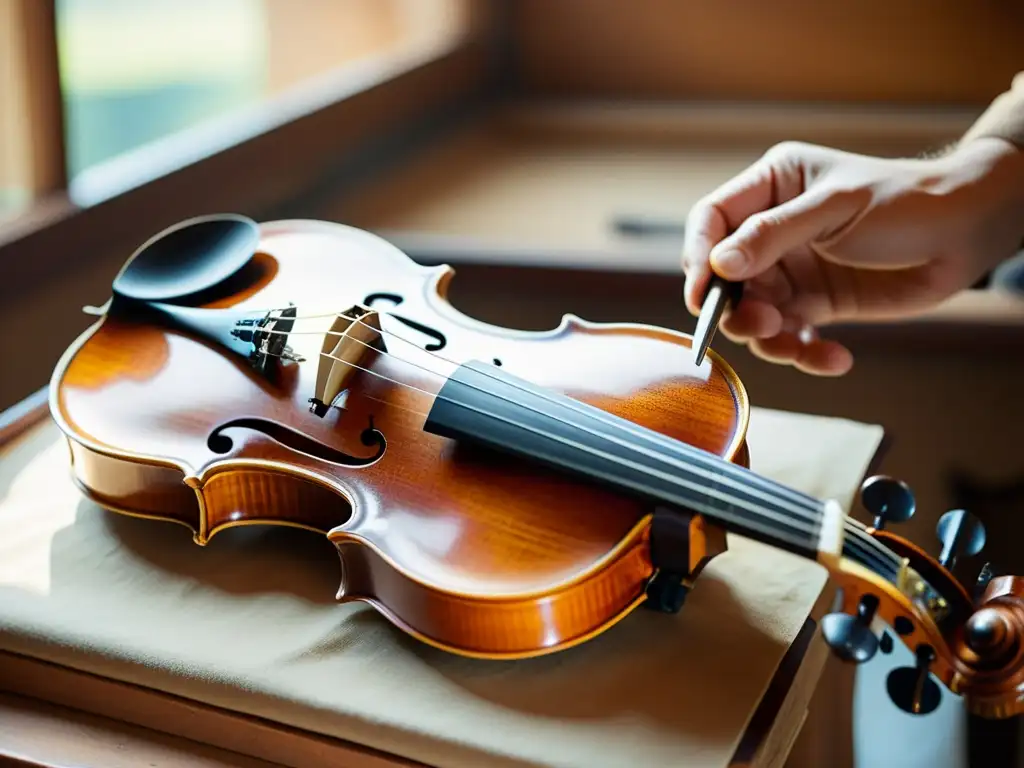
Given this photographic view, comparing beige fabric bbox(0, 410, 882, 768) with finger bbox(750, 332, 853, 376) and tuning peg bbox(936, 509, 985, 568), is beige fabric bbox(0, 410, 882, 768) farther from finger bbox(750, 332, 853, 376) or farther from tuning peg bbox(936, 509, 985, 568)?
finger bbox(750, 332, 853, 376)

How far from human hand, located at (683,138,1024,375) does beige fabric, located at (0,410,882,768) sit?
23 cm

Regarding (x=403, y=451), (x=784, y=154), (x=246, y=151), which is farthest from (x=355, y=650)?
(x=246, y=151)

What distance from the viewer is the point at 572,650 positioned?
677 millimetres

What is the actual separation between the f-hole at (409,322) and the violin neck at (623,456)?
0.09m

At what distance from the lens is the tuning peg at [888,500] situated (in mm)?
655

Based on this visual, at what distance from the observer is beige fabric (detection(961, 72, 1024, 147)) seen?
3.23 ft

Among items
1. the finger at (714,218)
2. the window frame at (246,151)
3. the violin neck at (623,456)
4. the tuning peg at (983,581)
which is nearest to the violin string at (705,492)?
the violin neck at (623,456)

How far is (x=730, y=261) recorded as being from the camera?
809 mm

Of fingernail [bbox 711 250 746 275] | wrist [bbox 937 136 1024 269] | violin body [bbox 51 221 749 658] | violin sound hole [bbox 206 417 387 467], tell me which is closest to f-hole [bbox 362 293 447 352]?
violin body [bbox 51 221 749 658]

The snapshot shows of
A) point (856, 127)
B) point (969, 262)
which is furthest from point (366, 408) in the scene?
point (856, 127)

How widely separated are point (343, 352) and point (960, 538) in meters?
0.41

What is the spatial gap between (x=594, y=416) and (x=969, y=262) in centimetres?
48

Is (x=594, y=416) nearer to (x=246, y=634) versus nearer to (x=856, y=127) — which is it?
(x=246, y=634)

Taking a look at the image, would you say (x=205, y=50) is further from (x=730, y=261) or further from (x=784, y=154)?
(x=730, y=261)
